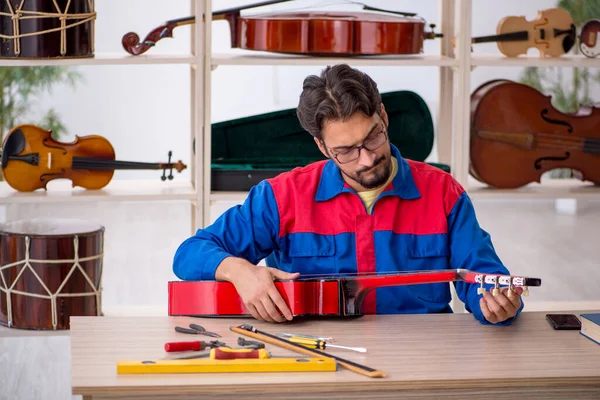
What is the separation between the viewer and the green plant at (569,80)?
275 inches

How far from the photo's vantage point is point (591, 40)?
359cm

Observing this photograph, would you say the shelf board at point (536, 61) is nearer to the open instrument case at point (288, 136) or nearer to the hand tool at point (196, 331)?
the open instrument case at point (288, 136)

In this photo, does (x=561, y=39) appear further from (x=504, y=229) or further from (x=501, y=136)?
(x=504, y=229)

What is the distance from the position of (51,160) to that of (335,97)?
1639 mm

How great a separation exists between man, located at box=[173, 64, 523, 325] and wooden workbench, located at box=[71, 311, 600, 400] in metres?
0.22

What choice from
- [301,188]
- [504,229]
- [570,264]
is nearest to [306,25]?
[301,188]

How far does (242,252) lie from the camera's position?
7.45ft

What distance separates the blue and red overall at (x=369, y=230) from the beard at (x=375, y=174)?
0.21 feet

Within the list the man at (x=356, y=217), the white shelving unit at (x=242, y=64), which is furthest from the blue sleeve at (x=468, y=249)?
the white shelving unit at (x=242, y=64)

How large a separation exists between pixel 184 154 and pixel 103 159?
13.0 feet

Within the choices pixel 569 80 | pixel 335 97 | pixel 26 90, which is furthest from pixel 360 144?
pixel 569 80

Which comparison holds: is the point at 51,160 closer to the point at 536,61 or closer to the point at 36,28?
the point at 36,28

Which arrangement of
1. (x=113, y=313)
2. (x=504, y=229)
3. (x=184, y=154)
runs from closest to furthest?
1. (x=113, y=313)
2. (x=504, y=229)
3. (x=184, y=154)


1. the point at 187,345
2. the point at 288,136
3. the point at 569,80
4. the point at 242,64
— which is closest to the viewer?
the point at 187,345
